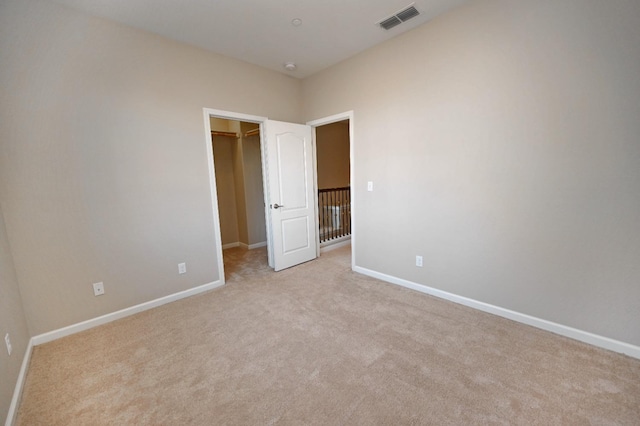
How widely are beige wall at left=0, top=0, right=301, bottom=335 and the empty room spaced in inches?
0.7

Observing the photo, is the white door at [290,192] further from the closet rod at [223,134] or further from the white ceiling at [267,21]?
the closet rod at [223,134]

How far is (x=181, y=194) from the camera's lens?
288 cm

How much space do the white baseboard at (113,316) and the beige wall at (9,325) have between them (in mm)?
145

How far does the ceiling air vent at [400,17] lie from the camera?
235cm

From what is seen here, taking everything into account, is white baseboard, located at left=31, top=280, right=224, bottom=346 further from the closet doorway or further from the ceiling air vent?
the ceiling air vent

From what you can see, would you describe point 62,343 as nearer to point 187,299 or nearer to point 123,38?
point 187,299

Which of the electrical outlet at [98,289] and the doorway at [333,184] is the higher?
the doorway at [333,184]

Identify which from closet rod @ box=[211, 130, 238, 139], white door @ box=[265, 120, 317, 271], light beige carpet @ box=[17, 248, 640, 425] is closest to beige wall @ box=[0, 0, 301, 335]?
light beige carpet @ box=[17, 248, 640, 425]

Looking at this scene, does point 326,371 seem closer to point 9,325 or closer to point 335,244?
point 9,325

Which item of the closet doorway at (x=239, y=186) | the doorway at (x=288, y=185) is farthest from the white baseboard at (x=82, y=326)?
the closet doorway at (x=239, y=186)

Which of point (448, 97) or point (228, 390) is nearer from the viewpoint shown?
point (228, 390)

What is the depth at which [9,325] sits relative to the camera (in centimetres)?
170

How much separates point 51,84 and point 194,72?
4.04 feet

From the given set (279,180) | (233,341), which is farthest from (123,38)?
(233,341)
